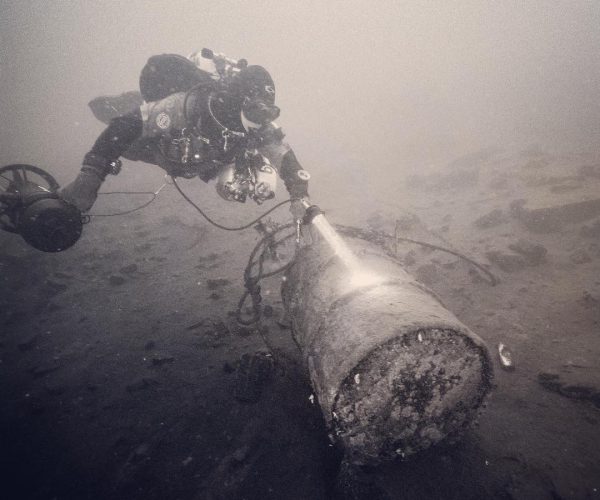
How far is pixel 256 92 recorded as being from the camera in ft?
12.2

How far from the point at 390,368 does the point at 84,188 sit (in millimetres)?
3816

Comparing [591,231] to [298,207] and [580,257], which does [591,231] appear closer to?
[580,257]

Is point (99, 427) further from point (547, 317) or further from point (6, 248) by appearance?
point (6, 248)

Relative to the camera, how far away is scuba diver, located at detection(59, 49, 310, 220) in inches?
147

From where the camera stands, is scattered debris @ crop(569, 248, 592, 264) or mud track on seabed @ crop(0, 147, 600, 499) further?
scattered debris @ crop(569, 248, 592, 264)

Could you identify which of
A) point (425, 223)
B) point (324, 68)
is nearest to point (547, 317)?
point (425, 223)

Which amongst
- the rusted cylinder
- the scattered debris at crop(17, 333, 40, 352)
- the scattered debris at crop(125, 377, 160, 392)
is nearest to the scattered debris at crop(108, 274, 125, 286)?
the scattered debris at crop(17, 333, 40, 352)

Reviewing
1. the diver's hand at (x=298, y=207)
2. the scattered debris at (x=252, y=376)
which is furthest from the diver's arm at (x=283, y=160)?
the scattered debris at (x=252, y=376)

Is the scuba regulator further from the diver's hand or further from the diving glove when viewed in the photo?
the diver's hand

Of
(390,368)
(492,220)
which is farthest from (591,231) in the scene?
(390,368)

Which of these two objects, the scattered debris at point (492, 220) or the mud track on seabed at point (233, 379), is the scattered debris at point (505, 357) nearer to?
the mud track on seabed at point (233, 379)

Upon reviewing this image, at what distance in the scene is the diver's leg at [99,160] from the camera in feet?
12.1

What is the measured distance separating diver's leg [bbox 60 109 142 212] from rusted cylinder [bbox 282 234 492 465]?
3085mm

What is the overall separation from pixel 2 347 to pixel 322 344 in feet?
16.5
